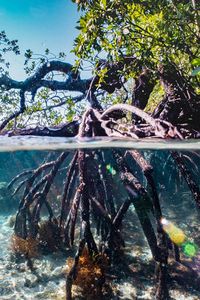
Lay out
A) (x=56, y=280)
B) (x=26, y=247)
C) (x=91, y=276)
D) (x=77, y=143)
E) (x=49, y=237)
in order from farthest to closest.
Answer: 1. (x=49, y=237)
2. (x=26, y=247)
3. (x=77, y=143)
4. (x=56, y=280)
5. (x=91, y=276)

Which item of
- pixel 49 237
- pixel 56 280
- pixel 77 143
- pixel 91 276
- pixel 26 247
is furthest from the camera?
pixel 49 237

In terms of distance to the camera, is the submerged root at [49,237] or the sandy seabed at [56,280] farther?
the submerged root at [49,237]

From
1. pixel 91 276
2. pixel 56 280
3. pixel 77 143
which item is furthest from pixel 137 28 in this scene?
pixel 56 280

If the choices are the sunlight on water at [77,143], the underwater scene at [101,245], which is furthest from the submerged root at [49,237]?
the sunlight on water at [77,143]

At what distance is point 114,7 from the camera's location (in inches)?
232

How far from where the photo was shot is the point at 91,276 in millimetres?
6062

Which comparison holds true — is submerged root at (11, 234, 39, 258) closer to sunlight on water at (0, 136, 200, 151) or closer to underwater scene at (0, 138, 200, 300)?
underwater scene at (0, 138, 200, 300)

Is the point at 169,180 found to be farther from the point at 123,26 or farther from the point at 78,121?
the point at 123,26

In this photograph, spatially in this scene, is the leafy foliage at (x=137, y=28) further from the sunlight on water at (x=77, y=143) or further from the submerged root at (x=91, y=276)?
the submerged root at (x=91, y=276)

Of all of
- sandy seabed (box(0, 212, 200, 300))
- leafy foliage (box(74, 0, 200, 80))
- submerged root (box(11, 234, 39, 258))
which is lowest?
sandy seabed (box(0, 212, 200, 300))

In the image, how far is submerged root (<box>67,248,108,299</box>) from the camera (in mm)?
5930

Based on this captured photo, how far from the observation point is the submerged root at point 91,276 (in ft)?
19.5

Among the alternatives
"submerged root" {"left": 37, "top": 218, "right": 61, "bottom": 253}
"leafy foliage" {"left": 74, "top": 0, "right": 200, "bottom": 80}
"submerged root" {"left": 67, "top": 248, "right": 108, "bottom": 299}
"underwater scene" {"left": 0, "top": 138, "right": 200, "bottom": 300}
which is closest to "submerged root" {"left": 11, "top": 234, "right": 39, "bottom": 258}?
"underwater scene" {"left": 0, "top": 138, "right": 200, "bottom": 300}

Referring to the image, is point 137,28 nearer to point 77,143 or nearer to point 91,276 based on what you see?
point 77,143
